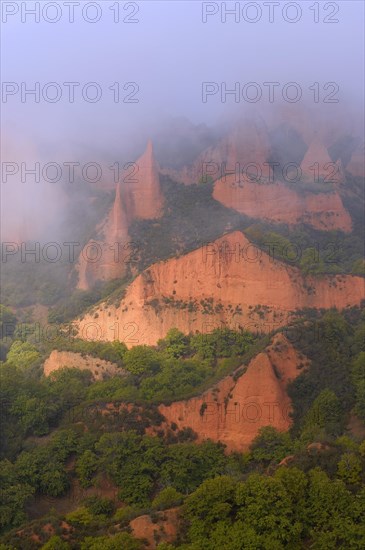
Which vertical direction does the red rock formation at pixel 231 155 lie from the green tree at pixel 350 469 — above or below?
above

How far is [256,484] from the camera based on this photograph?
22.9m

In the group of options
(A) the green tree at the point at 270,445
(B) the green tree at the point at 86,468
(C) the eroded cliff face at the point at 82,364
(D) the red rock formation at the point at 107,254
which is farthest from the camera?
(D) the red rock formation at the point at 107,254

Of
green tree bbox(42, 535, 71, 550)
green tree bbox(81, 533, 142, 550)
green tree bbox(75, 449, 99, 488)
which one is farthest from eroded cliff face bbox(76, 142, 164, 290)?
green tree bbox(81, 533, 142, 550)

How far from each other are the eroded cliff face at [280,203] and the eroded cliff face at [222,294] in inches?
430

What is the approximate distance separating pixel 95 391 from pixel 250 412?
7221mm

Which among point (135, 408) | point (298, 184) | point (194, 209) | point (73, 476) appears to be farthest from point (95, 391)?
point (298, 184)

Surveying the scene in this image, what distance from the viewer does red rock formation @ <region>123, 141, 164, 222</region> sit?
5294cm

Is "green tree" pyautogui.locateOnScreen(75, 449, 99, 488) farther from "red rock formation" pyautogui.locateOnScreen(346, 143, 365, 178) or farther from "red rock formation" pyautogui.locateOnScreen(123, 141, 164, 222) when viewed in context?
"red rock formation" pyautogui.locateOnScreen(346, 143, 365, 178)

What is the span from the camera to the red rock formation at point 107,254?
4988 cm

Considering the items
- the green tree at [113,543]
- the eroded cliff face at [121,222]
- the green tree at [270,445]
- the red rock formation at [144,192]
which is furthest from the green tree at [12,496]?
the red rock formation at [144,192]

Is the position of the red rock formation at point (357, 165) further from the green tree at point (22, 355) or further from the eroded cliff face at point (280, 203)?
the green tree at point (22, 355)

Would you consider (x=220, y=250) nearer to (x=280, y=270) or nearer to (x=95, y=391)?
(x=280, y=270)

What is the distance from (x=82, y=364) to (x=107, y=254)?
1383 cm

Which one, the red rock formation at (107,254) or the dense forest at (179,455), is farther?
the red rock formation at (107,254)
